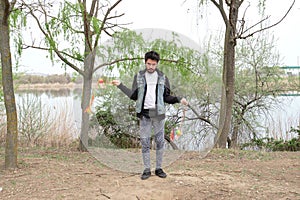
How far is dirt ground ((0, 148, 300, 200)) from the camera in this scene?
13.2 feet

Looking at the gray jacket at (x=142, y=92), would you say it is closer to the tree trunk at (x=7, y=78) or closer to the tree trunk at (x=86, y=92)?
the tree trunk at (x=86, y=92)

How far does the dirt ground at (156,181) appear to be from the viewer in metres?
4.03

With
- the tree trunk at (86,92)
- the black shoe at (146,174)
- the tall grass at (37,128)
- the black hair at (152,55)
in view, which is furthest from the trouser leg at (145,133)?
the tall grass at (37,128)

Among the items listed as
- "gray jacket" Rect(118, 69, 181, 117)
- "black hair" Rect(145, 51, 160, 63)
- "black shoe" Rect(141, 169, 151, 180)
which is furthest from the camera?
"black shoe" Rect(141, 169, 151, 180)

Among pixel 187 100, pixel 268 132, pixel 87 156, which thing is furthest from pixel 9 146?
pixel 268 132

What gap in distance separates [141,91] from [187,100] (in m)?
0.70

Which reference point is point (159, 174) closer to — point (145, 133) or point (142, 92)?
point (145, 133)

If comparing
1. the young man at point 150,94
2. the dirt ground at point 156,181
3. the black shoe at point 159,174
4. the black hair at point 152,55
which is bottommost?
the dirt ground at point 156,181

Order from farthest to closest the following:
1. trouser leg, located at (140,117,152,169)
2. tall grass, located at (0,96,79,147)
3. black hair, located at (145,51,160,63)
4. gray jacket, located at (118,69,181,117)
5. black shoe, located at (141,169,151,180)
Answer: tall grass, located at (0,96,79,147) < black shoe, located at (141,169,151,180) < trouser leg, located at (140,117,152,169) < gray jacket, located at (118,69,181,117) < black hair, located at (145,51,160,63)

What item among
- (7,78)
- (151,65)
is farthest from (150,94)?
(7,78)

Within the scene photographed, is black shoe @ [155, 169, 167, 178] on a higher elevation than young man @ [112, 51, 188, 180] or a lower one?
lower

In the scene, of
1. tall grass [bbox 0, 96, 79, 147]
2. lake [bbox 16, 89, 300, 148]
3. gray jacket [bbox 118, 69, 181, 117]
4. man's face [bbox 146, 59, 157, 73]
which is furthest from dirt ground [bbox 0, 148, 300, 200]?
lake [bbox 16, 89, 300, 148]

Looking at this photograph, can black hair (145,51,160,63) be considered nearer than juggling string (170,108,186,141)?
Yes

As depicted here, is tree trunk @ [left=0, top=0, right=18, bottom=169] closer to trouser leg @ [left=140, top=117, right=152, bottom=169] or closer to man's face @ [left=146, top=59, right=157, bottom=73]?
trouser leg @ [left=140, top=117, right=152, bottom=169]
